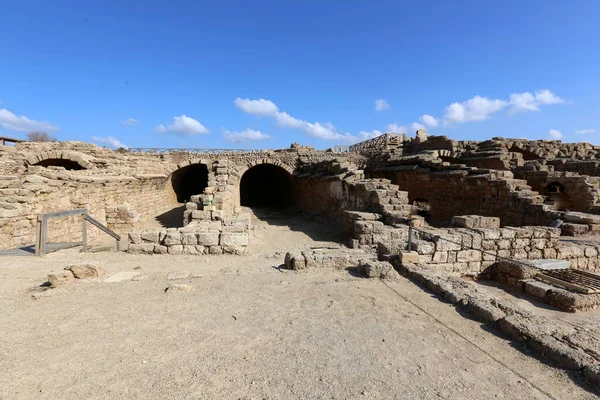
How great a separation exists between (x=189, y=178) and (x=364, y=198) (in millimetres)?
16719

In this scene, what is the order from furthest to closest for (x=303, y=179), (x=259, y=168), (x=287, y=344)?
(x=259, y=168) < (x=303, y=179) < (x=287, y=344)

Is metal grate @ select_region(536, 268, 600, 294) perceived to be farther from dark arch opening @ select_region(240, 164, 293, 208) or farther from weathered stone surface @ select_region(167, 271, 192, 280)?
dark arch opening @ select_region(240, 164, 293, 208)

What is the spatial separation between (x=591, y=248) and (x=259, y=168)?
67.7 ft

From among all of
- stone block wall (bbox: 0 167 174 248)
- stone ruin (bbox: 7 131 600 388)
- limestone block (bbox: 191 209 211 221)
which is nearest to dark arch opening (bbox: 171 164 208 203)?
stone ruin (bbox: 7 131 600 388)

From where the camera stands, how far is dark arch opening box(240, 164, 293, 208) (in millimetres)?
23219

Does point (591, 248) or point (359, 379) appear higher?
point (591, 248)

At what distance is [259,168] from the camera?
24219mm

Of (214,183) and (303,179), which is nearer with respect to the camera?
(214,183)

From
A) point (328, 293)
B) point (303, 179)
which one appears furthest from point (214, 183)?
point (328, 293)

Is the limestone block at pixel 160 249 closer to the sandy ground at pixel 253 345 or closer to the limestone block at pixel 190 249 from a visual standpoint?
the limestone block at pixel 190 249

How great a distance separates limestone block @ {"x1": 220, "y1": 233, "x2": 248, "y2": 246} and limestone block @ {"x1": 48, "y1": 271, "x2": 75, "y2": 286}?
104 inches

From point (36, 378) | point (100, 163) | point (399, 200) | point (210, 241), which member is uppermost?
point (100, 163)

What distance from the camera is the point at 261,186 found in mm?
24766

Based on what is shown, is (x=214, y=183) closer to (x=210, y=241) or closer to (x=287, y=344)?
(x=210, y=241)
